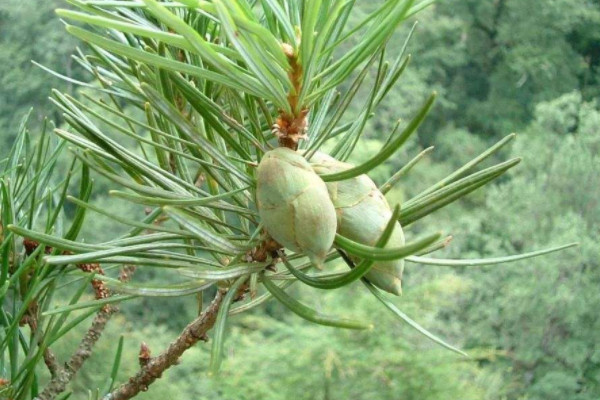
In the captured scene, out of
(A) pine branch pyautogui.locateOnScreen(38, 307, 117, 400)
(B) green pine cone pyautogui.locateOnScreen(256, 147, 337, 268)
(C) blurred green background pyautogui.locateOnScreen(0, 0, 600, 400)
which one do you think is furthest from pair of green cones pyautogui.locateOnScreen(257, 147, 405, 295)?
(C) blurred green background pyautogui.locateOnScreen(0, 0, 600, 400)

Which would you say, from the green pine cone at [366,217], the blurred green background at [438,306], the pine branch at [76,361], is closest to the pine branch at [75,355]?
the pine branch at [76,361]

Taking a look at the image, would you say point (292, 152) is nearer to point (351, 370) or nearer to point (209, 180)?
point (209, 180)

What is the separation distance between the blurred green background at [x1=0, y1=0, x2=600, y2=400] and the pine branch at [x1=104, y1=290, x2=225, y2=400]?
2475 mm

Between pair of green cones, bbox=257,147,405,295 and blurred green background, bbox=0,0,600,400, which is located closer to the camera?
pair of green cones, bbox=257,147,405,295

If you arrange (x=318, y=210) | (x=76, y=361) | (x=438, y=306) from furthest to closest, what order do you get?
(x=438, y=306), (x=76, y=361), (x=318, y=210)

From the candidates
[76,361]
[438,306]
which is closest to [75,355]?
[76,361]

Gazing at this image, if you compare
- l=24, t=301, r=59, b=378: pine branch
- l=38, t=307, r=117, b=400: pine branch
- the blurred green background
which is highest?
l=24, t=301, r=59, b=378: pine branch

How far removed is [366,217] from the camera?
223 mm

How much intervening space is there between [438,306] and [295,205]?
3.19m

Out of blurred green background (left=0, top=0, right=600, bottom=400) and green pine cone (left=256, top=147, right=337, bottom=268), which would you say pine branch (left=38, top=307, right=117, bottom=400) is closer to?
green pine cone (left=256, top=147, right=337, bottom=268)

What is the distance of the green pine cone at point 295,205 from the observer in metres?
0.21

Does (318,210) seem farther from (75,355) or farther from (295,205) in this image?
(75,355)

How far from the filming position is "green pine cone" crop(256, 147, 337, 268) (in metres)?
0.21

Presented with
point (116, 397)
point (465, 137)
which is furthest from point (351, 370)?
point (465, 137)
